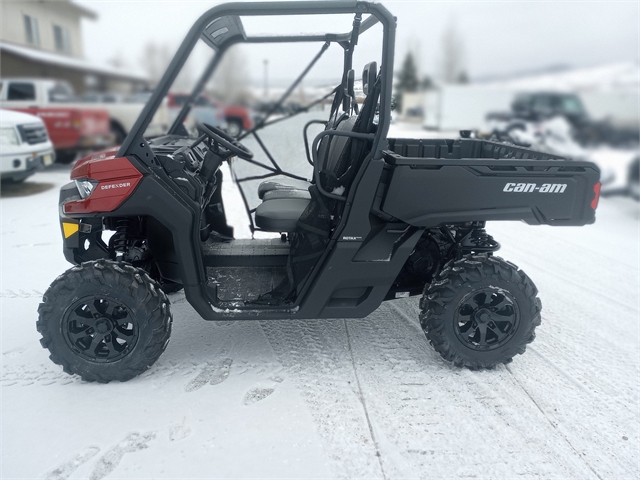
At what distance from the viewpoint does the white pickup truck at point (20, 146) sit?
23.5ft

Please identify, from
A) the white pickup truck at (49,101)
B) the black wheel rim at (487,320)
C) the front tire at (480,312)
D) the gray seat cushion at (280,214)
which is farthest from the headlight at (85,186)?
the white pickup truck at (49,101)

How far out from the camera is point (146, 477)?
208 cm

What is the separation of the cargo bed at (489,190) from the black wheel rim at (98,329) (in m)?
1.56

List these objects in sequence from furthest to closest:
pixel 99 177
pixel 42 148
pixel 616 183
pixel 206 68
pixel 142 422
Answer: pixel 42 148 < pixel 616 183 < pixel 206 68 < pixel 99 177 < pixel 142 422

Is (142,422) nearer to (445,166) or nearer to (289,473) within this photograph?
(289,473)

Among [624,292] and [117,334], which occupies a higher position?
[117,334]

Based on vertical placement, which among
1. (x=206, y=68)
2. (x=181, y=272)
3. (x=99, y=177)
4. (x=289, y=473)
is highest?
(x=206, y=68)

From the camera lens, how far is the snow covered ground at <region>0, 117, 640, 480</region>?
218 cm

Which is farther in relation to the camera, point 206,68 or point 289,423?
point 206,68

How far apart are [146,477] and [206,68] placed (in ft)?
9.49

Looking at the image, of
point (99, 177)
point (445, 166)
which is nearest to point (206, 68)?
point (99, 177)

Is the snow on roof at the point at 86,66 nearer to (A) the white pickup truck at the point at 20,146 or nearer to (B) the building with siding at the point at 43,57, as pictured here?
(B) the building with siding at the point at 43,57

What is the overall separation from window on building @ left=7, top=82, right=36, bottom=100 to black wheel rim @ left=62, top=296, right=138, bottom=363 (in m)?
9.04

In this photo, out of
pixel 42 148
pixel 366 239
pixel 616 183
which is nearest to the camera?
pixel 366 239
